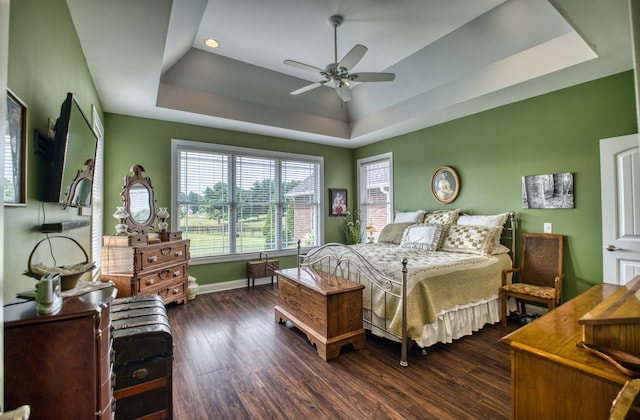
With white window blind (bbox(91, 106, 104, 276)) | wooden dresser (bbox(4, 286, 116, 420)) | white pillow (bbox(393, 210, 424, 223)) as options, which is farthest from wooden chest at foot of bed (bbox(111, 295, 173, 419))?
white pillow (bbox(393, 210, 424, 223))

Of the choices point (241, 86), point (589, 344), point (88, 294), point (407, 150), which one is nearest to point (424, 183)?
point (407, 150)

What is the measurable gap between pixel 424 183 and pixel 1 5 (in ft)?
16.0

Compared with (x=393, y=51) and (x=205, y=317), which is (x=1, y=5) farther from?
(x=393, y=51)

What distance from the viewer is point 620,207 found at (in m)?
2.85

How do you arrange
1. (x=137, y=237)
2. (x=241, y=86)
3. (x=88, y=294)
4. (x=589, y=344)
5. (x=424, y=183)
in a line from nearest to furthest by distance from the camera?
(x=589, y=344), (x=88, y=294), (x=137, y=237), (x=241, y=86), (x=424, y=183)

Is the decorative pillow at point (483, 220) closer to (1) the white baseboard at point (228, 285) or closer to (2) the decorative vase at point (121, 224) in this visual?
(1) the white baseboard at point (228, 285)

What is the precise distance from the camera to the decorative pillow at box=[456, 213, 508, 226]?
3.69m

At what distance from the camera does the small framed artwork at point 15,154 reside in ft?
3.84

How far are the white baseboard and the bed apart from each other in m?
1.70

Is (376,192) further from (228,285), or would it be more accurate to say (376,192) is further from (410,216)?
(228,285)

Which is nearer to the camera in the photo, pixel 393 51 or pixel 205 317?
pixel 205 317

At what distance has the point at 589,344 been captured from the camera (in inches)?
39.1

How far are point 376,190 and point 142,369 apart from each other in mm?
4969

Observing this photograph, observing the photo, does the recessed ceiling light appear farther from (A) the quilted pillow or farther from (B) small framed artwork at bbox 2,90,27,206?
(A) the quilted pillow
